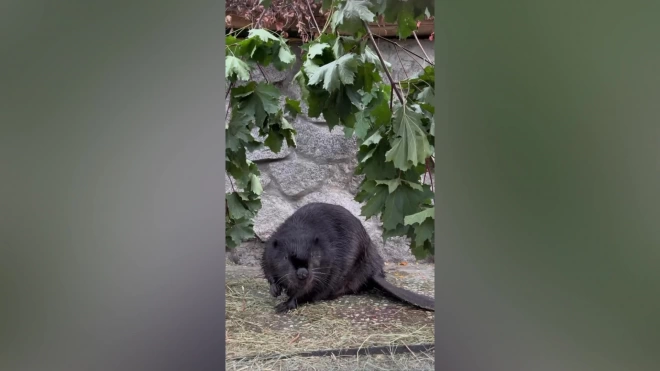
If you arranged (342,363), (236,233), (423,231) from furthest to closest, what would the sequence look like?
(236,233), (342,363), (423,231)

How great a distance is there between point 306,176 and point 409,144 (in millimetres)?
1796

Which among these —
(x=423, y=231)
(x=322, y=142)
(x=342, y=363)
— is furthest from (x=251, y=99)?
(x=322, y=142)

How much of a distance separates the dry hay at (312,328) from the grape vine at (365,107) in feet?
1.49

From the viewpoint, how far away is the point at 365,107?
1.75 meters

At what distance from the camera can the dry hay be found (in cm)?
172

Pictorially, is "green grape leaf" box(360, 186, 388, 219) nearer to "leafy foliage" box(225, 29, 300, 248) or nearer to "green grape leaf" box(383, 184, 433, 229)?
"green grape leaf" box(383, 184, 433, 229)

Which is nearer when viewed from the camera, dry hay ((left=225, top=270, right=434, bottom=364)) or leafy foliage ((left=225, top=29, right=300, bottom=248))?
leafy foliage ((left=225, top=29, right=300, bottom=248))

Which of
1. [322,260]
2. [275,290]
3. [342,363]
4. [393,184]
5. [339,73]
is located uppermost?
[339,73]

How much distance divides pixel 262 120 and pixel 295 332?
0.79 m

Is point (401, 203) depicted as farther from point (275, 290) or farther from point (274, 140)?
point (275, 290)

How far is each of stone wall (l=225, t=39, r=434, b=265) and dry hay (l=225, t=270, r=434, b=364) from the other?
676 millimetres

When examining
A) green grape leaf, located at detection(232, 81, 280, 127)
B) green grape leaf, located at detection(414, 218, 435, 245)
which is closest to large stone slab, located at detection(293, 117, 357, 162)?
green grape leaf, located at detection(232, 81, 280, 127)
